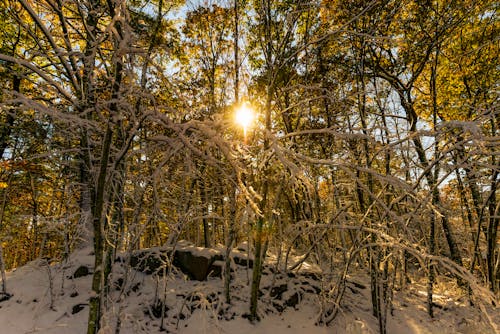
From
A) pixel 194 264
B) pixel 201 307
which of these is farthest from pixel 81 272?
pixel 201 307

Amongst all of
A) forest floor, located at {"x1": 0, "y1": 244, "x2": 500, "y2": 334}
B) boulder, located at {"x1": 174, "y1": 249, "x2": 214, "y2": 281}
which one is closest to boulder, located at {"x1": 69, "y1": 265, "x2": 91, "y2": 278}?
forest floor, located at {"x1": 0, "y1": 244, "x2": 500, "y2": 334}

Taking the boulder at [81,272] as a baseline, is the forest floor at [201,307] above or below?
below

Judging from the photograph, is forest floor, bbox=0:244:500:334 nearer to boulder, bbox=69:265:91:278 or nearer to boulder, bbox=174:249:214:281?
boulder, bbox=69:265:91:278

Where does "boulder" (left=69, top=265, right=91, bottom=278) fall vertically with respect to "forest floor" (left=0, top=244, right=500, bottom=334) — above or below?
above

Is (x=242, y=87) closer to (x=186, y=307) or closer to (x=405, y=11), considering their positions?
(x=405, y=11)

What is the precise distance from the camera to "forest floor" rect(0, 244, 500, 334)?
19.5 feet

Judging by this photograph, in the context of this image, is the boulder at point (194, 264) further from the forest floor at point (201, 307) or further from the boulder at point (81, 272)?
the boulder at point (81, 272)

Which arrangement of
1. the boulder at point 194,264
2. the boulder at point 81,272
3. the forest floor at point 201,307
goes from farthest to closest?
1. the boulder at point 194,264
2. the boulder at point 81,272
3. the forest floor at point 201,307

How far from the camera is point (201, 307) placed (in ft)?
19.5

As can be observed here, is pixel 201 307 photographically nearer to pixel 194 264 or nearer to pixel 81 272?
pixel 194 264

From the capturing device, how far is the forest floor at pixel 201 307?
5.96 m

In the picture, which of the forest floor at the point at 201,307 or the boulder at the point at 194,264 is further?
the boulder at the point at 194,264

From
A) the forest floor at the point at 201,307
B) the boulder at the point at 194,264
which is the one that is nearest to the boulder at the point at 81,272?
the forest floor at the point at 201,307

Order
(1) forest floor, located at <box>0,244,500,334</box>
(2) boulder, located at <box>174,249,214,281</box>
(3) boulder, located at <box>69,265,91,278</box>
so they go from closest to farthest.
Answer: (1) forest floor, located at <box>0,244,500,334</box>
(3) boulder, located at <box>69,265,91,278</box>
(2) boulder, located at <box>174,249,214,281</box>
